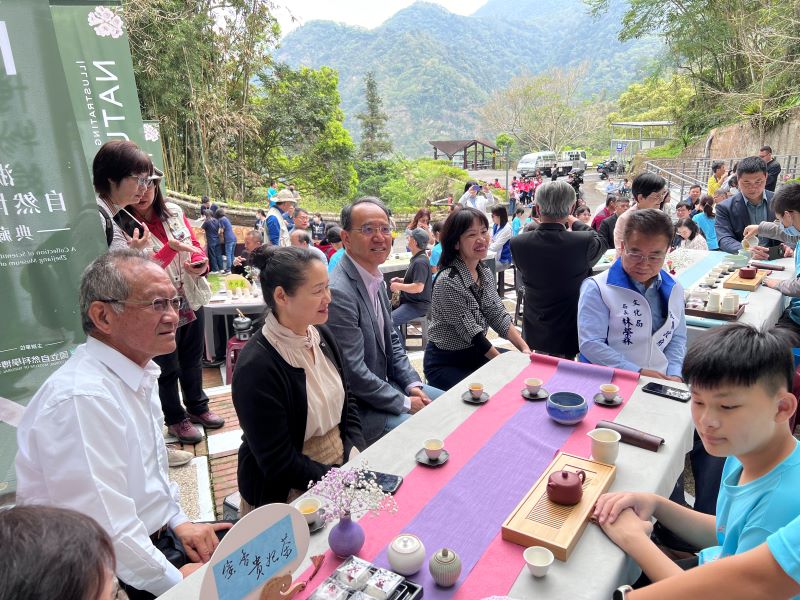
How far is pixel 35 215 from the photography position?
232cm

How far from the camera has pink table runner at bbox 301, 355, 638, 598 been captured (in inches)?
50.2

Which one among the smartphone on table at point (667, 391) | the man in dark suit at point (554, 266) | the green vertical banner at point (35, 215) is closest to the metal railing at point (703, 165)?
the man in dark suit at point (554, 266)

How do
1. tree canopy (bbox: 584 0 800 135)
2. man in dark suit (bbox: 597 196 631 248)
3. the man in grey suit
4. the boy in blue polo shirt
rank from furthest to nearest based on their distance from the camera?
tree canopy (bbox: 584 0 800 135) → man in dark suit (bbox: 597 196 631 248) → the man in grey suit → the boy in blue polo shirt

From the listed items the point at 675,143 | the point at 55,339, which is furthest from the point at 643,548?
the point at 675,143

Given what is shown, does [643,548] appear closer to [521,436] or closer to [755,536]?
[755,536]

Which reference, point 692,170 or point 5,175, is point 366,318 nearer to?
point 5,175

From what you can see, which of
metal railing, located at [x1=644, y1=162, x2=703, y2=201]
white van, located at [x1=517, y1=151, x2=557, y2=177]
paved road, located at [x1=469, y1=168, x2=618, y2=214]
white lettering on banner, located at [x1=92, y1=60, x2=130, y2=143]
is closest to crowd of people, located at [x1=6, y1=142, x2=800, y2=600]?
white lettering on banner, located at [x1=92, y1=60, x2=130, y2=143]

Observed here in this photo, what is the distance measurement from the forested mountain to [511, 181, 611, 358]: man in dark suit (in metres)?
52.2

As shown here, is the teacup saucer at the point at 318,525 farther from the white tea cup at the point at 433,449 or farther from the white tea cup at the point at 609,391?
the white tea cup at the point at 609,391

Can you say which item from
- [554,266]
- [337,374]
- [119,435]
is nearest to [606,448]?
[337,374]

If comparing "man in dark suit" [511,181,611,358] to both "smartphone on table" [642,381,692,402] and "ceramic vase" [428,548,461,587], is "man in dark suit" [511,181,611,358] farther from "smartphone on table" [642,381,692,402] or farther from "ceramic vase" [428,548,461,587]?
"ceramic vase" [428,548,461,587]

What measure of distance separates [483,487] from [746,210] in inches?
187

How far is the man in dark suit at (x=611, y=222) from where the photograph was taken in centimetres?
482

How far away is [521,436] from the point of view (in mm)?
1873
